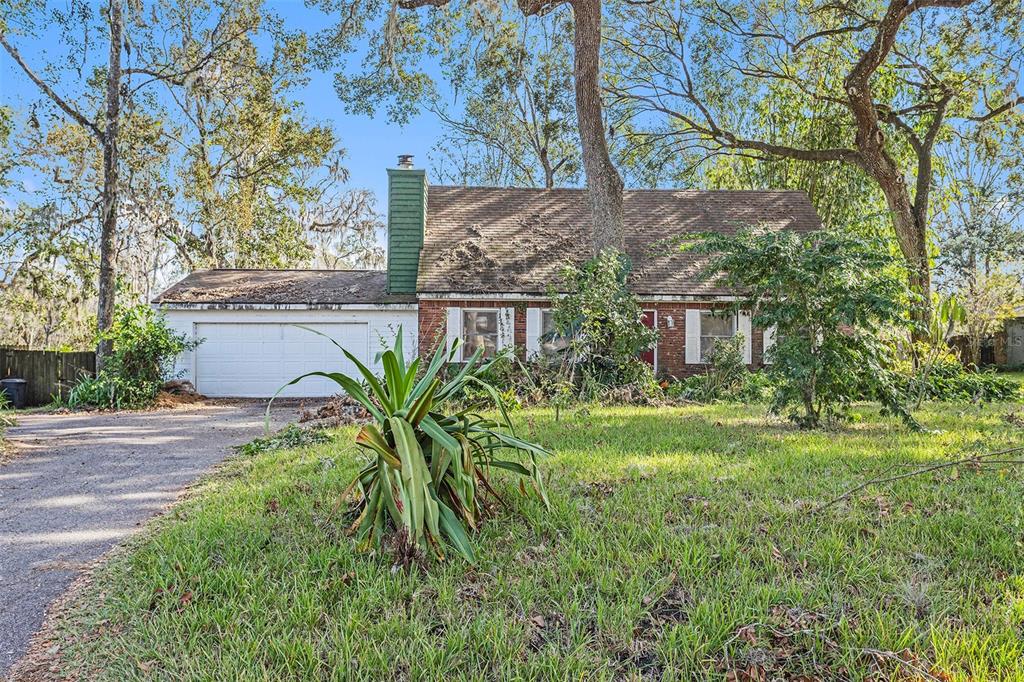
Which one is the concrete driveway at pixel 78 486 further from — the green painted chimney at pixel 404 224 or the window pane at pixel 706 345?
the window pane at pixel 706 345

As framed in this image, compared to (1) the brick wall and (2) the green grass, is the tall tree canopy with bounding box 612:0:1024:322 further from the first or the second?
(2) the green grass

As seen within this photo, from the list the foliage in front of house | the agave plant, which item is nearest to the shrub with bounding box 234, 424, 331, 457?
the agave plant

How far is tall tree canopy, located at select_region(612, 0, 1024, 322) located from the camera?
14.6 meters

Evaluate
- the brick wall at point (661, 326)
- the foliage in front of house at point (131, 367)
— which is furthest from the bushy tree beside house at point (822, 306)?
the foliage in front of house at point (131, 367)

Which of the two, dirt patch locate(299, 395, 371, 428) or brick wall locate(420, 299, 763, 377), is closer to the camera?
dirt patch locate(299, 395, 371, 428)

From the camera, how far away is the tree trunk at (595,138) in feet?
40.2

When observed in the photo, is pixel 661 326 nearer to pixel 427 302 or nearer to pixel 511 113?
pixel 427 302

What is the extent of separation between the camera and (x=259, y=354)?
1487cm

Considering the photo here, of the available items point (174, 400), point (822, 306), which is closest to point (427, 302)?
point (174, 400)

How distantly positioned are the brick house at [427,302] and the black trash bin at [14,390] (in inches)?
129

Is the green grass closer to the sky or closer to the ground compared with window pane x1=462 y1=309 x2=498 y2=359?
closer to the ground

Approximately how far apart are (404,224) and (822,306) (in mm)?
10904

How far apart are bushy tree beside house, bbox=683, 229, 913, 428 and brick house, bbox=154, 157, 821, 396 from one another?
21.3 feet

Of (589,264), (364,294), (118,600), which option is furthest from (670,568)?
(364,294)
